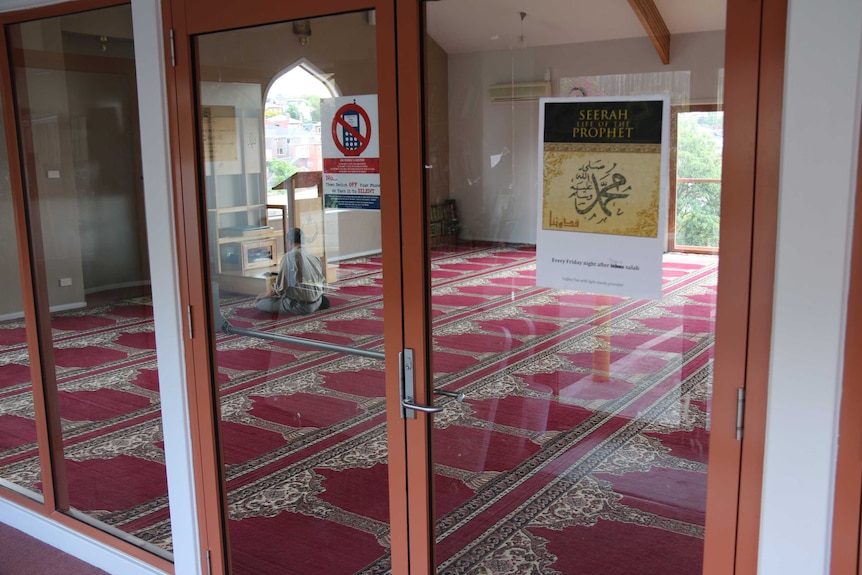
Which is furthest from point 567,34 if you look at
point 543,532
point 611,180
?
point 543,532

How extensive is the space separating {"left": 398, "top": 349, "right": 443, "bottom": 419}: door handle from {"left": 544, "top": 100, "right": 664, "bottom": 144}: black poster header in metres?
0.67

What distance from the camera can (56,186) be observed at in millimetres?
3537

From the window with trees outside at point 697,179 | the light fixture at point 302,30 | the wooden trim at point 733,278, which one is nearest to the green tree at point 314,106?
the light fixture at point 302,30

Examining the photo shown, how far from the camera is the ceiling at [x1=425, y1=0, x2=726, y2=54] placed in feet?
5.96

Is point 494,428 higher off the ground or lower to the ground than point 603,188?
lower

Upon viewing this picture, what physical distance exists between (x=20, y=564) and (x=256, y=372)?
148cm

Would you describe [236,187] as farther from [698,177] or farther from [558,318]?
[698,177]

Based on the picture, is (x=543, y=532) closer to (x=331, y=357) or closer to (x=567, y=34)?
(x=331, y=357)

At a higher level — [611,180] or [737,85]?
[737,85]

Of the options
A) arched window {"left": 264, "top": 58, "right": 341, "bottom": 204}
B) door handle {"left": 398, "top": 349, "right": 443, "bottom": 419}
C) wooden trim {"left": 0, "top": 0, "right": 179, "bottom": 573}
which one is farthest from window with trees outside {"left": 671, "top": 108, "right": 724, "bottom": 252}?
wooden trim {"left": 0, "top": 0, "right": 179, "bottom": 573}

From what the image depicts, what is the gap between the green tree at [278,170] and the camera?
2246mm

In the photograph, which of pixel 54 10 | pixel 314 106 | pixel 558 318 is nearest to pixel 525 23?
pixel 314 106

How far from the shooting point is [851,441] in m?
1.39

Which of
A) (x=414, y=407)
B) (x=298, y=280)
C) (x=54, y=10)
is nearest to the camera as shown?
(x=414, y=407)
